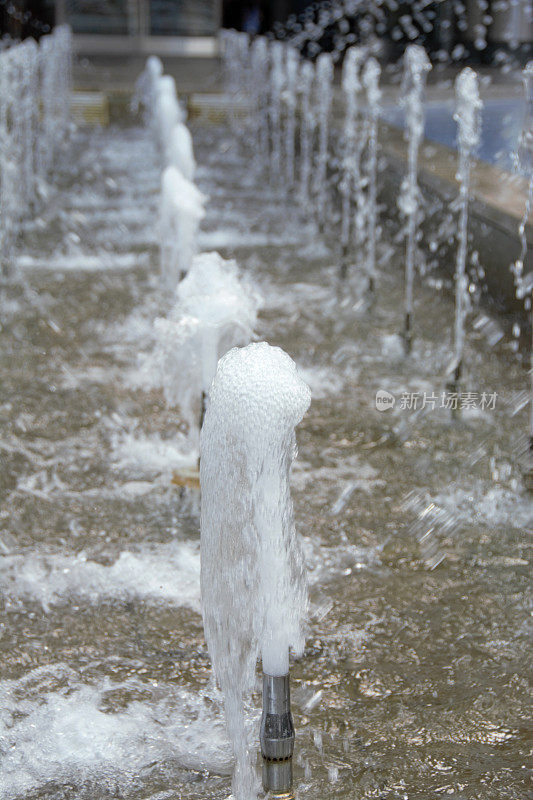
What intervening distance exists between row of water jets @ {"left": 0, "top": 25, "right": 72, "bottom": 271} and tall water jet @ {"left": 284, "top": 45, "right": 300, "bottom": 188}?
241 centimetres

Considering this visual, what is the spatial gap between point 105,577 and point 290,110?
9.67 m

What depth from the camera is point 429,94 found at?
49.9 ft

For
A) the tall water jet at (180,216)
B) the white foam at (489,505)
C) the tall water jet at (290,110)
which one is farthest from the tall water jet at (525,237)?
the tall water jet at (290,110)

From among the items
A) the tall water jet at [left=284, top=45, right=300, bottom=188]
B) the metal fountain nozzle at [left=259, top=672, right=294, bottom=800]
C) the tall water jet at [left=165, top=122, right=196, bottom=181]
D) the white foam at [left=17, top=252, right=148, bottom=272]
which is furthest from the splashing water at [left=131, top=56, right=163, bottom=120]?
the metal fountain nozzle at [left=259, top=672, right=294, bottom=800]

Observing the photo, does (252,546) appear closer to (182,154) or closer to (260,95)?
(182,154)

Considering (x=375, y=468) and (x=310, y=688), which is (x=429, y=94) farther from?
(x=310, y=688)

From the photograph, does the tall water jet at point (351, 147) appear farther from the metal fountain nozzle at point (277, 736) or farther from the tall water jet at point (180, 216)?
the metal fountain nozzle at point (277, 736)

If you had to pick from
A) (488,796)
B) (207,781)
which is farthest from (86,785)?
(488,796)

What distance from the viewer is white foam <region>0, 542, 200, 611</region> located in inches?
131

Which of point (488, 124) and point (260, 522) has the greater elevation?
point (488, 124)

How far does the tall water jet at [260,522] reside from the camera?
7.23ft

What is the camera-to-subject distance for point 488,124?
1398 cm

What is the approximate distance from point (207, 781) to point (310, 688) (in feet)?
1.48

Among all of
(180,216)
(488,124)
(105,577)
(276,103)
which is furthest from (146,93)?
(105,577)
